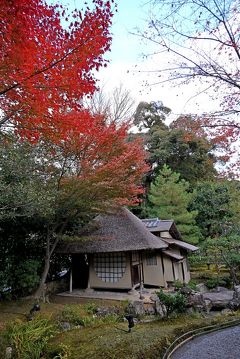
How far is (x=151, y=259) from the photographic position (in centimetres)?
1255

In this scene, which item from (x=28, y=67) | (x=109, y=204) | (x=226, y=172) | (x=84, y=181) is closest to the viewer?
(x=28, y=67)

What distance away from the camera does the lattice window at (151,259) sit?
12.5 meters

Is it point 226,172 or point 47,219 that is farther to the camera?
point 47,219

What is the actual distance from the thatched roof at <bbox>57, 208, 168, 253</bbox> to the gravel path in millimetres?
5618

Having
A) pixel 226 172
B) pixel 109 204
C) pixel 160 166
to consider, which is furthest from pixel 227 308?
pixel 160 166

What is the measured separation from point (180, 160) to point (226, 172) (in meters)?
16.0

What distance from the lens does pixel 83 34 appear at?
14.4 ft

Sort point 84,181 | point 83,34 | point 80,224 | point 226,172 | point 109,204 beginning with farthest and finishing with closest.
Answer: point 80,224, point 109,204, point 84,181, point 226,172, point 83,34

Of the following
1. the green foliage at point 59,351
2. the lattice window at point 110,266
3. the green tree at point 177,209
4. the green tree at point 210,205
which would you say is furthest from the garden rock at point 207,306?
the green tree at point 210,205

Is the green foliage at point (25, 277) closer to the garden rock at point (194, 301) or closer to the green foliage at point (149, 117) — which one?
the garden rock at point (194, 301)

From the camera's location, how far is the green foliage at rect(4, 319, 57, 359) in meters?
4.51

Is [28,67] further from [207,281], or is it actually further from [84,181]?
[207,281]

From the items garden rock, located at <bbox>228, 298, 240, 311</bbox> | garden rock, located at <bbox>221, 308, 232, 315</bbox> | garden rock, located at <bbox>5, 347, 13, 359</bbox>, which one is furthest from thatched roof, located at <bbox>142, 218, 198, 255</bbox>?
garden rock, located at <bbox>5, 347, 13, 359</bbox>

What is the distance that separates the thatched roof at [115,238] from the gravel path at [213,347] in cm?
562
